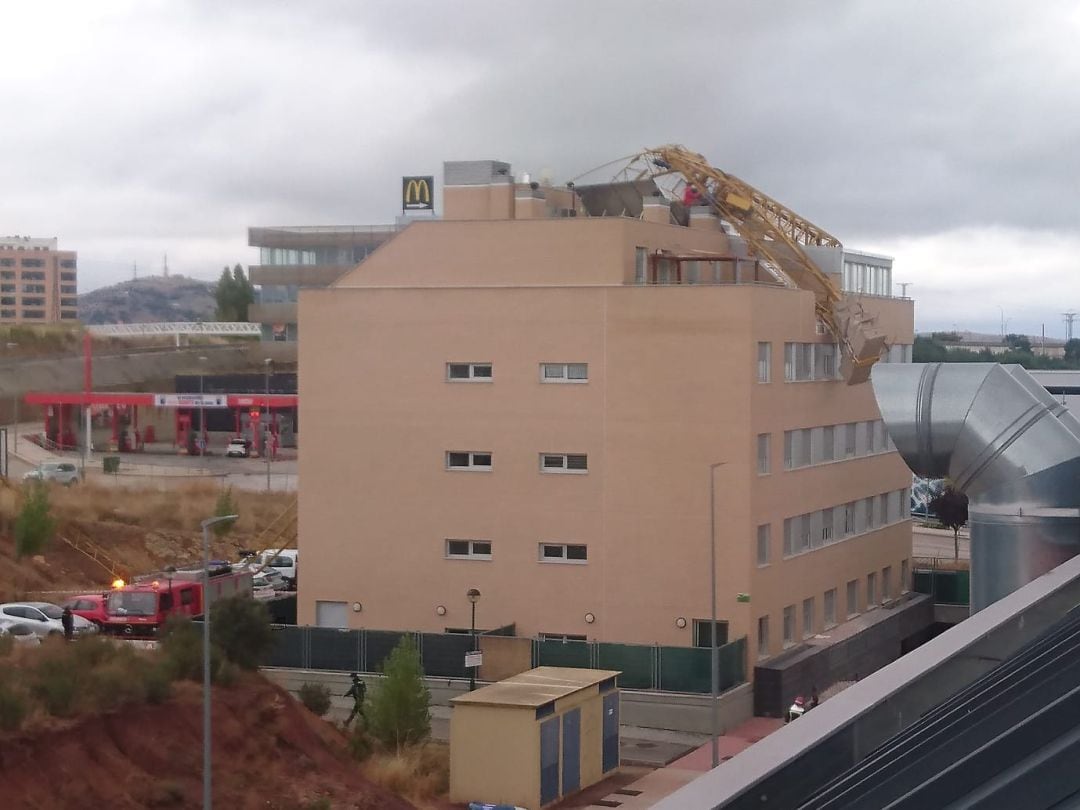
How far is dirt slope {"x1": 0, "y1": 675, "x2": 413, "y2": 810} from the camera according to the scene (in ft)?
67.4

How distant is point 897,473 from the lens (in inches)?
1740

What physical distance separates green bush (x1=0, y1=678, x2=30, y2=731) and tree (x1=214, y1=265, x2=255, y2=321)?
12308 cm

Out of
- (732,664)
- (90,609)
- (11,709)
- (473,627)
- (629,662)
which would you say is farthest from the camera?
(90,609)

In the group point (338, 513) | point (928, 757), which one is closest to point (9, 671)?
point (338, 513)

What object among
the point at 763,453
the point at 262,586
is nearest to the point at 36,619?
the point at 262,586

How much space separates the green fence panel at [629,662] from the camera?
105 feet

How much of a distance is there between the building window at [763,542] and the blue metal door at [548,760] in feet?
32.2

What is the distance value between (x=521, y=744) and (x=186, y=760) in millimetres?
5761

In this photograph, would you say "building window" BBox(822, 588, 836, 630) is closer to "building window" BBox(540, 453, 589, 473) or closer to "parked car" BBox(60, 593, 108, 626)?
"building window" BBox(540, 453, 589, 473)

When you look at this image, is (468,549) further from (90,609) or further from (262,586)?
(262,586)

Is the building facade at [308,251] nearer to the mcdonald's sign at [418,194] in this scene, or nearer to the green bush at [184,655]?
the mcdonald's sign at [418,194]

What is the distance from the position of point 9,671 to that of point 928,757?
19.3 m

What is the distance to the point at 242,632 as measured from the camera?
27.0 m

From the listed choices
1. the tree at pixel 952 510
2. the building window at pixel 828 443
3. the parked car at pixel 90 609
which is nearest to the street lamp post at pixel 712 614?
the building window at pixel 828 443
